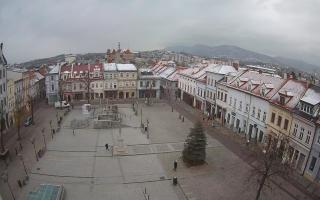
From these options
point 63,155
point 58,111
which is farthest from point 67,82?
point 63,155

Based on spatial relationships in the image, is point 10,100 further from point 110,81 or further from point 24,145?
point 110,81

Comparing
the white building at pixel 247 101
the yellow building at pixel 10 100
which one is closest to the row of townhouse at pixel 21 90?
the yellow building at pixel 10 100

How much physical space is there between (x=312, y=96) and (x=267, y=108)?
802 centimetres

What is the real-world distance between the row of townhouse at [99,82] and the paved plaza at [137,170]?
26.4 m

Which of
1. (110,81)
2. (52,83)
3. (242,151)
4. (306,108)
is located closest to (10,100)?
(52,83)

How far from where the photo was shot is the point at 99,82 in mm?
76750

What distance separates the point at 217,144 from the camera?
45.3 metres

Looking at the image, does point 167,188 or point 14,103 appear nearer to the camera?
point 167,188

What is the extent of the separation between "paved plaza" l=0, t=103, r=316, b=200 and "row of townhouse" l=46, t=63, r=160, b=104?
86.5 feet

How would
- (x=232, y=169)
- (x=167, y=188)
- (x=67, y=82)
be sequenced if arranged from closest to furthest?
(x=167, y=188) → (x=232, y=169) → (x=67, y=82)

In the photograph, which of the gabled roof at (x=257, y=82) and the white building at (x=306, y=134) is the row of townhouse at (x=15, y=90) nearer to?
the gabled roof at (x=257, y=82)

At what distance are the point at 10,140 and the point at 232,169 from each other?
33945 millimetres

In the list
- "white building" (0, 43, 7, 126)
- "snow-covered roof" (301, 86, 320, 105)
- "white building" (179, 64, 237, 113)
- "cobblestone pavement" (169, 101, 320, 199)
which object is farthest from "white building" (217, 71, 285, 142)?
"white building" (0, 43, 7, 126)

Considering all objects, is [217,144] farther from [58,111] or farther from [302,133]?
[58,111]
